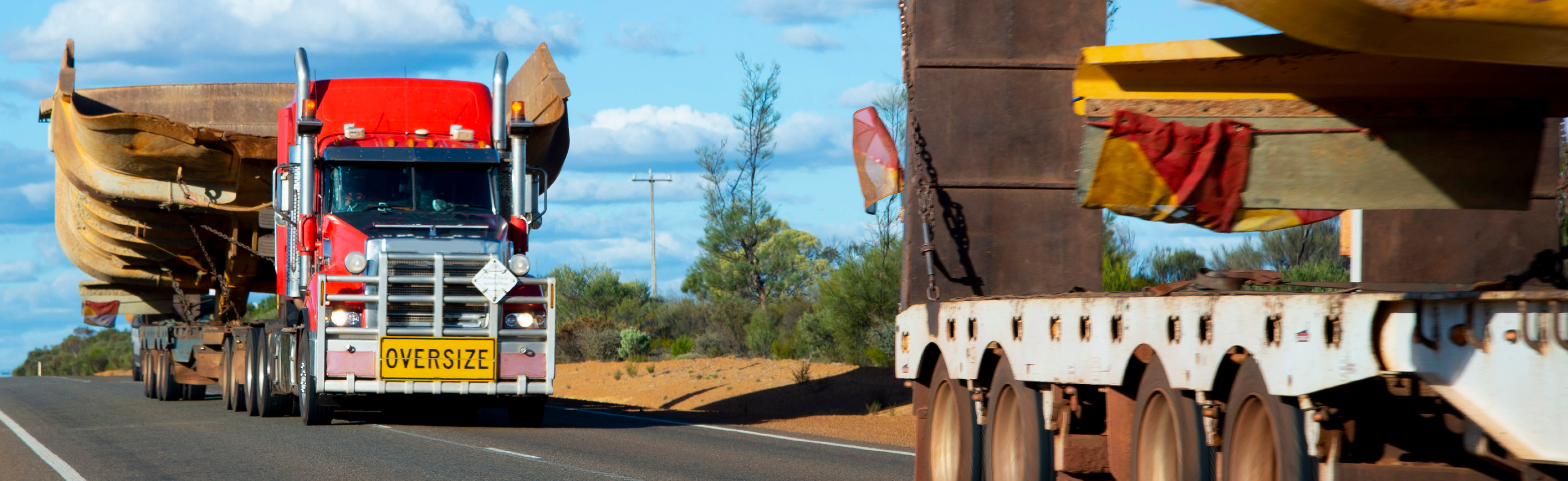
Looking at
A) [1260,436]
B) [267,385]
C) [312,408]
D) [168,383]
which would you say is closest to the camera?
[1260,436]

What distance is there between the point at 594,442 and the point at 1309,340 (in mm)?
10690

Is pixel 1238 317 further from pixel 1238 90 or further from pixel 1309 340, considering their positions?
pixel 1238 90

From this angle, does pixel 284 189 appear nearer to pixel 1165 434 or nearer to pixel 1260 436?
pixel 1165 434

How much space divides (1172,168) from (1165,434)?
122 cm

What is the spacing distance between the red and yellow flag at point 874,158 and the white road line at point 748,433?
2.51 meters

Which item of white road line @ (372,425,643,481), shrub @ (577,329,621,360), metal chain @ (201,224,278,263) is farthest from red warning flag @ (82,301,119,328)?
white road line @ (372,425,643,481)

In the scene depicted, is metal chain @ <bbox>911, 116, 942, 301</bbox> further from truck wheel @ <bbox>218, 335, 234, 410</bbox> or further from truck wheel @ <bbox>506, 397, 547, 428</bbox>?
truck wheel @ <bbox>218, 335, 234, 410</bbox>

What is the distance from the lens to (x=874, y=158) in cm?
1335

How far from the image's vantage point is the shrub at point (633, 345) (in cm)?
3969

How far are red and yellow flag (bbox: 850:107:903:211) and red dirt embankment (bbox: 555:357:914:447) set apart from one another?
3.45 metres

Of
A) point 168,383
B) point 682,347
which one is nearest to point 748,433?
point 168,383

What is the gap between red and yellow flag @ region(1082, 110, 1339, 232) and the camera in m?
6.52

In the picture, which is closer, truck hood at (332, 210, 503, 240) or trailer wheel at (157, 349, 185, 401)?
truck hood at (332, 210, 503, 240)

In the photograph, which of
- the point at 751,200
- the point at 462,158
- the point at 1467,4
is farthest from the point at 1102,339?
the point at 751,200
